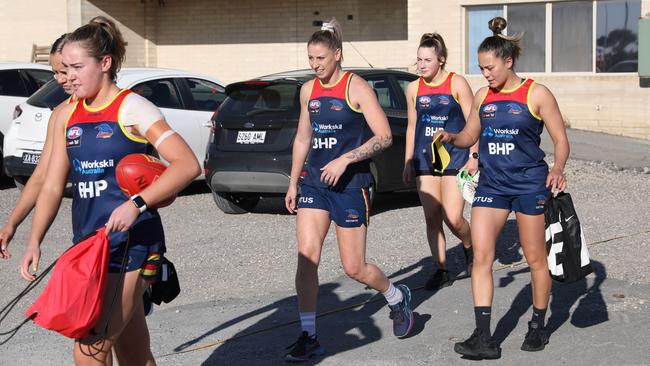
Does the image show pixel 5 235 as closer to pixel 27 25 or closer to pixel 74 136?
pixel 74 136

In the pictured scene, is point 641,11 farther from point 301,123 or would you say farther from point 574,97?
point 301,123

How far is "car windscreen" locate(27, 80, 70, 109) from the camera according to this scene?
13.3 meters

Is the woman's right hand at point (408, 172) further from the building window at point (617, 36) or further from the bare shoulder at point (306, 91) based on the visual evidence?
the building window at point (617, 36)

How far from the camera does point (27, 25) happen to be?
90.3 feet

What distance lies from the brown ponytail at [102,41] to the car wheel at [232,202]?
7578mm

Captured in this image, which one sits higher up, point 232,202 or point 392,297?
point 232,202

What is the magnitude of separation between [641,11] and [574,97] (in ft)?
6.48

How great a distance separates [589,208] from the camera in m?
12.1

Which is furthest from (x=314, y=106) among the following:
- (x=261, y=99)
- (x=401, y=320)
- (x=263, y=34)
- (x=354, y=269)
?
(x=263, y=34)

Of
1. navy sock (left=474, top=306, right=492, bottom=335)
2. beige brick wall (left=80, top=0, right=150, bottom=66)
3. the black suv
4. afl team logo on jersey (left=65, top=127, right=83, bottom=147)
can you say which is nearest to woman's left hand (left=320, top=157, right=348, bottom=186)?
navy sock (left=474, top=306, right=492, bottom=335)

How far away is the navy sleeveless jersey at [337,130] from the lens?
6539mm

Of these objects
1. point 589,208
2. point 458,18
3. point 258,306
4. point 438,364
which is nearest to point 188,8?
point 458,18

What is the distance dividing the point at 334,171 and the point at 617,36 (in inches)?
609

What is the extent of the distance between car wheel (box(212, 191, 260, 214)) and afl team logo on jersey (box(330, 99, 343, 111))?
5814 mm
